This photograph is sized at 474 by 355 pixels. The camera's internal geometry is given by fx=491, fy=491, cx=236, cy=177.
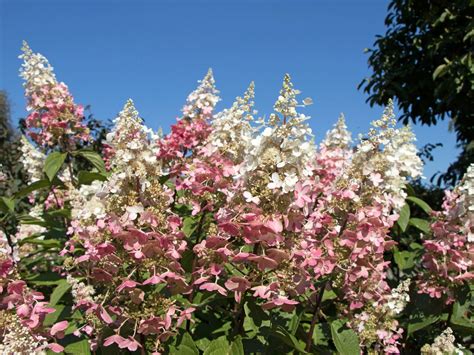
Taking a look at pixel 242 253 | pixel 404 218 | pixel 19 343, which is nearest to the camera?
pixel 19 343

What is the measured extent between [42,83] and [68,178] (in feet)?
2.63

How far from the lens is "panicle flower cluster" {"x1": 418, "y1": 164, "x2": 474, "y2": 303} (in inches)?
107

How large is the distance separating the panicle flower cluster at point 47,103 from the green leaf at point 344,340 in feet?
8.15

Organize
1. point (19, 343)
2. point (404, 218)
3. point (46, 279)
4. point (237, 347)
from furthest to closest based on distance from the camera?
point (404, 218)
point (46, 279)
point (237, 347)
point (19, 343)

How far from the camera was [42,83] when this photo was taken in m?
3.64

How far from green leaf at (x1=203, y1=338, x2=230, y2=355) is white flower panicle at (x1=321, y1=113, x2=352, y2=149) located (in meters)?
2.32

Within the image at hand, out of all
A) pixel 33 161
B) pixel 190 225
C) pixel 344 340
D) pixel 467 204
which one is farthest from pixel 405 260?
pixel 33 161

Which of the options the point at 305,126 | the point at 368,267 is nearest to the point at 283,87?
the point at 305,126

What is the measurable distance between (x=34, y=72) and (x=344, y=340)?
9.46ft

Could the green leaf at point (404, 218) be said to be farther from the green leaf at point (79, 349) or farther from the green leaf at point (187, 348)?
the green leaf at point (79, 349)

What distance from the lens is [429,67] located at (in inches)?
310

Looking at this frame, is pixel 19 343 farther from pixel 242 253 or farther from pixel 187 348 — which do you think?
pixel 242 253

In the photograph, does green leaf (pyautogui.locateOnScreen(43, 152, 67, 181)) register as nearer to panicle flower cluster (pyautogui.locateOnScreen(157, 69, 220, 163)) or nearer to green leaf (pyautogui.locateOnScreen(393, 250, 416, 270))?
panicle flower cluster (pyautogui.locateOnScreen(157, 69, 220, 163))

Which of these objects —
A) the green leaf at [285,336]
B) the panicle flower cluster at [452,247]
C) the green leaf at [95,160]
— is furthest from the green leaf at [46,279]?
the panicle flower cluster at [452,247]
